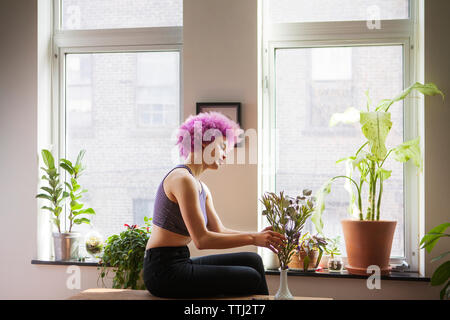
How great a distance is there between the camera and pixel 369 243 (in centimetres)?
327

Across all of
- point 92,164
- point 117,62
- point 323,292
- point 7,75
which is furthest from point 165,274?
point 7,75

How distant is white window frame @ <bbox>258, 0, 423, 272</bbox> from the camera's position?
3.54 m

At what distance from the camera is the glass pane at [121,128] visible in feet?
12.7

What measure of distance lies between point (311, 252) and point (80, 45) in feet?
7.39

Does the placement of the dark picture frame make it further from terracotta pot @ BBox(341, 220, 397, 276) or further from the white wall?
terracotta pot @ BBox(341, 220, 397, 276)

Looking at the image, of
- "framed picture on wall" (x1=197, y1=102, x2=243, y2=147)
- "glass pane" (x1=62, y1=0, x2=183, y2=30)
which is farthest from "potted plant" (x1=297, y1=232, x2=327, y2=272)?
"glass pane" (x1=62, y1=0, x2=183, y2=30)

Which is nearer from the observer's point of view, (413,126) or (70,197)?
(413,126)

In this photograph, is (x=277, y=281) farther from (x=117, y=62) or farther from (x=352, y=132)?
(x=117, y=62)

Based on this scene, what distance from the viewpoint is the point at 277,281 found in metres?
3.48

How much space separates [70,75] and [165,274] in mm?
2025

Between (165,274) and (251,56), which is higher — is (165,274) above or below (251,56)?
below

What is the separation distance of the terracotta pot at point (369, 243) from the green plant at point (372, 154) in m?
0.09

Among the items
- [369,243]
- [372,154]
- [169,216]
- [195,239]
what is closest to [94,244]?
[169,216]

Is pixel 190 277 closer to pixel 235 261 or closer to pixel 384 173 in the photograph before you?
pixel 235 261
